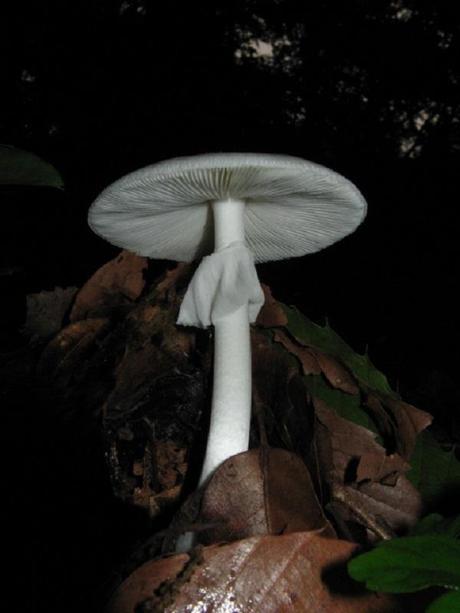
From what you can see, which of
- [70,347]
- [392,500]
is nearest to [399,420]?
[392,500]

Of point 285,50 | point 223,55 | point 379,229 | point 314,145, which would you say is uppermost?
point 285,50

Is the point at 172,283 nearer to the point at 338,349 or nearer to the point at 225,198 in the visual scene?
the point at 225,198

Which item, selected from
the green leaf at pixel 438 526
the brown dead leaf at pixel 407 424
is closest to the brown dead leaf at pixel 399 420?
the brown dead leaf at pixel 407 424

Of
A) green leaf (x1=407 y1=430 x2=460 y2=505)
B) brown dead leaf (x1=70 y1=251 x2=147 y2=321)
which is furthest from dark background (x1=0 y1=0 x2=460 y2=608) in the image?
brown dead leaf (x1=70 y1=251 x2=147 y2=321)

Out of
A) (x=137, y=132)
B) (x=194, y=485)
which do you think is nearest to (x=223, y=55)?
(x=137, y=132)

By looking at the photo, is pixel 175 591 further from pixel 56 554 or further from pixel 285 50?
pixel 285 50

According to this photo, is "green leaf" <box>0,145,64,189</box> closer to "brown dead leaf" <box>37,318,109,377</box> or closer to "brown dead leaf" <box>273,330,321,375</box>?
"brown dead leaf" <box>37,318,109,377</box>
